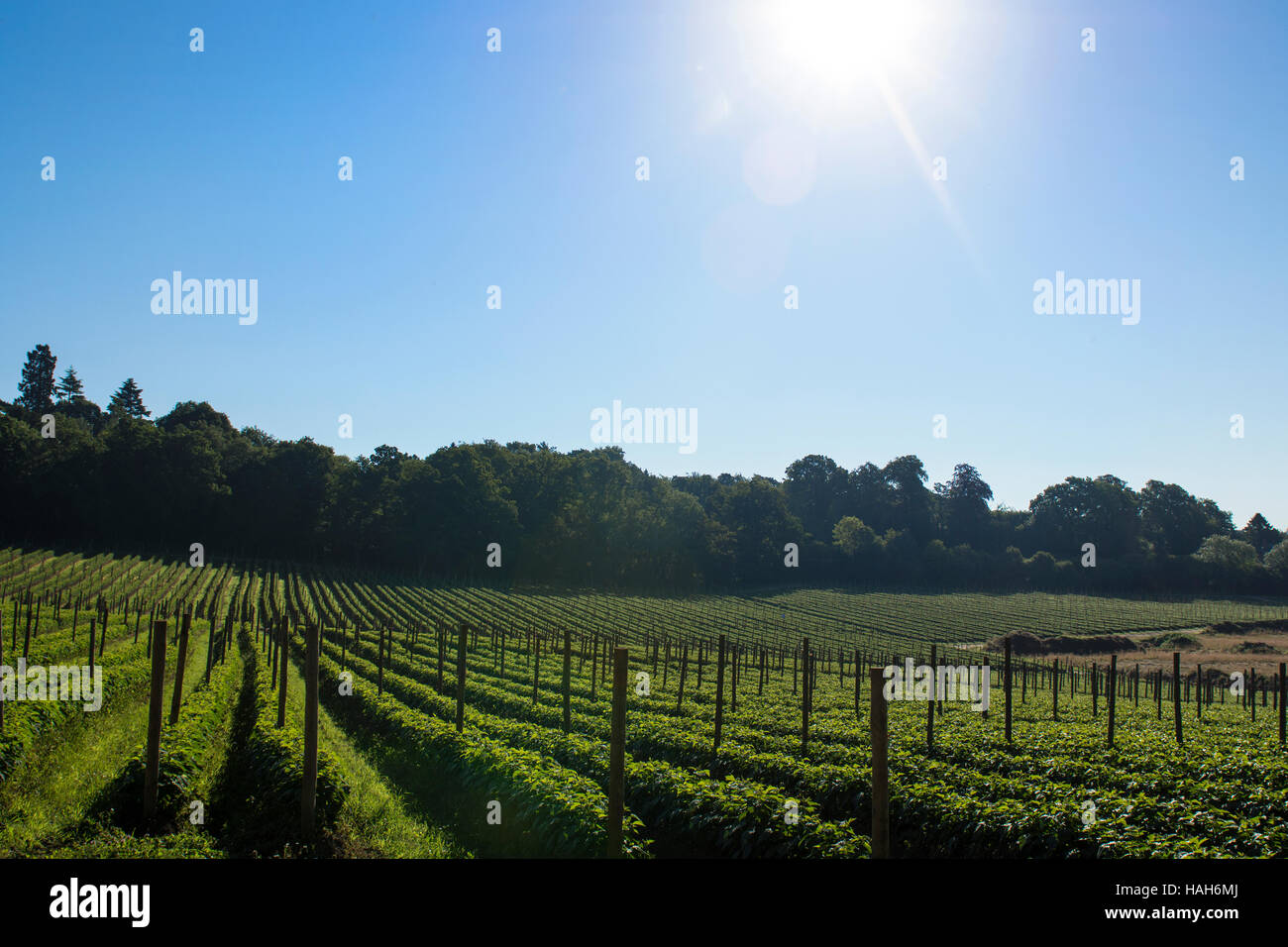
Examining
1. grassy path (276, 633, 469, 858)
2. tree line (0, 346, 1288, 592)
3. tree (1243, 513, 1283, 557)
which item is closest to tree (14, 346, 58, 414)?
tree line (0, 346, 1288, 592)

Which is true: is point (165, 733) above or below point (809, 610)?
above

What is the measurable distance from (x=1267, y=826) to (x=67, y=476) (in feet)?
325

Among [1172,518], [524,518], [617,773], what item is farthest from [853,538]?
[617,773]

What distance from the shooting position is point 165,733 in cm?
1142

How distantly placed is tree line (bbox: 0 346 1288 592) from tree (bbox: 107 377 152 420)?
314 mm

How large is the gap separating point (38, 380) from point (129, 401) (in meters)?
14.3

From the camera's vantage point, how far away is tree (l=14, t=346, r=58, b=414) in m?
128

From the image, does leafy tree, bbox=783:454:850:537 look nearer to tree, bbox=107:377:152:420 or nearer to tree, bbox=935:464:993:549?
tree, bbox=935:464:993:549

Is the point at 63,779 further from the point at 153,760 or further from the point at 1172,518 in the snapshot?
the point at 1172,518

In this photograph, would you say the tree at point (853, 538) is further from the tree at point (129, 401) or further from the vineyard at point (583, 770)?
the tree at point (129, 401)

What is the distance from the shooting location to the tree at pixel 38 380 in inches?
5054

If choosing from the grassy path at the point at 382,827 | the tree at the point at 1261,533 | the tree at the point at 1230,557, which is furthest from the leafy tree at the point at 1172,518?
the grassy path at the point at 382,827
